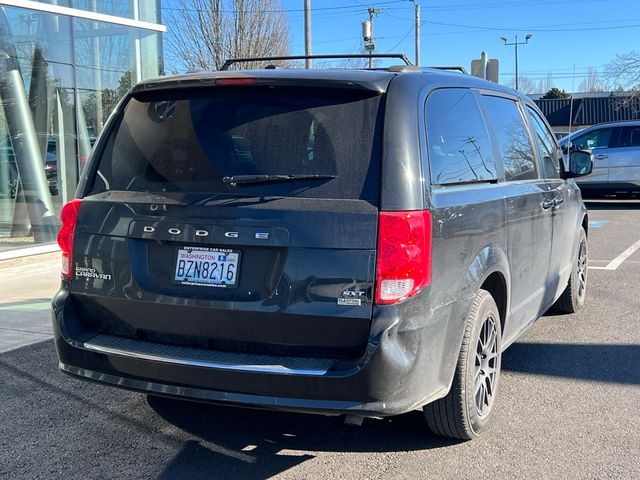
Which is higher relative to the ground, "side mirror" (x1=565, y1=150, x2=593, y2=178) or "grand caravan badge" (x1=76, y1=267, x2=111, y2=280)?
"side mirror" (x1=565, y1=150, x2=593, y2=178)

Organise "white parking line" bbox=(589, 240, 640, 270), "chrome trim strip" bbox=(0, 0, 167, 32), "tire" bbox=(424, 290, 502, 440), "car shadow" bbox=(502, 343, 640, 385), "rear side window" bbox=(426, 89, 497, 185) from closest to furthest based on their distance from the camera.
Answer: "rear side window" bbox=(426, 89, 497, 185), "tire" bbox=(424, 290, 502, 440), "car shadow" bbox=(502, 343, 640, 385), "white parking line" bbox=(589, 240, 640, 270), "chrome trim strip" bbox=(0, 0, 167, 32)

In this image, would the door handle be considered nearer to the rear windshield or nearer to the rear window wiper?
the rear windshield

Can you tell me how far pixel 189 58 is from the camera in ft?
67.5

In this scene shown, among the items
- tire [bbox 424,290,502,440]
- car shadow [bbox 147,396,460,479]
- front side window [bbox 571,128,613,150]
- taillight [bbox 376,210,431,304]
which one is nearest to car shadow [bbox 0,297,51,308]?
car shadow [bbox 147,396,460,479]

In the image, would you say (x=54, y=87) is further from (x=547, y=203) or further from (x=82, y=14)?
(x=547, y=203)

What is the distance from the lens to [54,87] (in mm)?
10500

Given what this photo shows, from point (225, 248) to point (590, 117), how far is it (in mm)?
40423

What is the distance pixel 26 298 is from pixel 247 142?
5245 millimetres

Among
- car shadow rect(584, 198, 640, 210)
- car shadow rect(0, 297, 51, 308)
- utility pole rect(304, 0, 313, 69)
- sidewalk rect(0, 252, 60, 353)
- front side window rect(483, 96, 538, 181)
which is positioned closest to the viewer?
front side window rect(483, 96, 538, 181)

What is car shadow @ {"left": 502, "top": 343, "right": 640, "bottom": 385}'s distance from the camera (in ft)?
15.9

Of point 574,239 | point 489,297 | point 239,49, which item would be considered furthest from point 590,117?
point 489,297

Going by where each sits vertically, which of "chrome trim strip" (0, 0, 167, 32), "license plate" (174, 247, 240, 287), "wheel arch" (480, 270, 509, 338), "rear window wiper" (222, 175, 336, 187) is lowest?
"wheel arch" (480, 270, 509, 338)

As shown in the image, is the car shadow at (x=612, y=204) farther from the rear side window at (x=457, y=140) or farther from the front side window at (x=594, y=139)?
the rear side window at (x=457, y=140)

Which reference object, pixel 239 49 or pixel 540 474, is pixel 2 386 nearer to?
pixel 540 474
